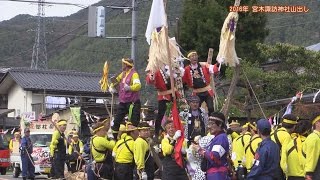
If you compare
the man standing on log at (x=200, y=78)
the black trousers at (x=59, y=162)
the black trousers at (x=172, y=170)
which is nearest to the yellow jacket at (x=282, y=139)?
the black trousers at (x=172, y=170)

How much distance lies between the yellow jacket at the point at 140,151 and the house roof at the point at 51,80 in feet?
111

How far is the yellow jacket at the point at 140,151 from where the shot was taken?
48.2 feet

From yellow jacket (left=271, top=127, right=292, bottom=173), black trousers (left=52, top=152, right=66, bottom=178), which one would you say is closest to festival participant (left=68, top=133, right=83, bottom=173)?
black trousers (left=52, top=152, right=66, bottom=178)

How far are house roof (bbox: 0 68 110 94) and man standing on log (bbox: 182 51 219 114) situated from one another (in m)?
34.3

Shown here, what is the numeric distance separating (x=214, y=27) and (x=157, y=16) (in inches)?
830

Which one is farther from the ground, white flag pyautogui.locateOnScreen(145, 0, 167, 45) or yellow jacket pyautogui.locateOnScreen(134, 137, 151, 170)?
white flag pyautogui.locateOnScreen(145, 0, 167, 45)

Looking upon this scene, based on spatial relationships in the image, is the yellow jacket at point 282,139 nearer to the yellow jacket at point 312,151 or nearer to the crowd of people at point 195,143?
the crowd of people at point 195,143

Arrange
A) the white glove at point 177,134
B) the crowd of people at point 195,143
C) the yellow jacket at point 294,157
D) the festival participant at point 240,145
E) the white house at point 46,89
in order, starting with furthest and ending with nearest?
1. the white house at point 46,89
2. the festival participant at point 240,145
3. the white glove at point 177,134
4. the yellow jacket at point 294,157
5. the crowd of people at point 195,143

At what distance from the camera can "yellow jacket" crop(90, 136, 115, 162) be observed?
49.1ft

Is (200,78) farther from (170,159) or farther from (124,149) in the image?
(124,149)

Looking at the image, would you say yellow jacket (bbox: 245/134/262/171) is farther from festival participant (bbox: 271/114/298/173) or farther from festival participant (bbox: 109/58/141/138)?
festival participant (bbox: 109/58/141/138)

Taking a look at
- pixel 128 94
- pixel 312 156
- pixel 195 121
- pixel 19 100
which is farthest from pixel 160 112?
pixel 19 100

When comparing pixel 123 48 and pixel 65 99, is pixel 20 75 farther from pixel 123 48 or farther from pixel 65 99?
pixel 123 48

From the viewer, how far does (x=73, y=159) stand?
21.7 metres
